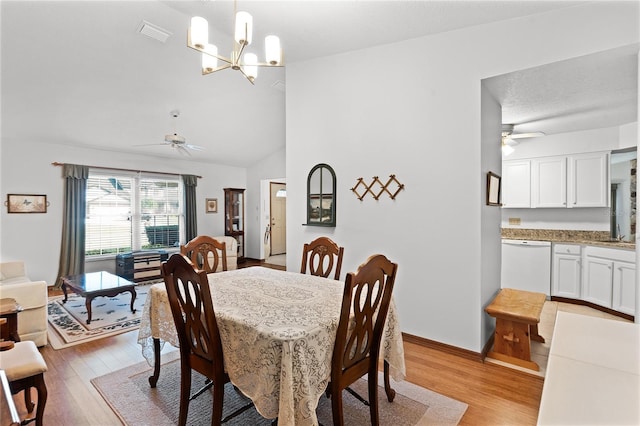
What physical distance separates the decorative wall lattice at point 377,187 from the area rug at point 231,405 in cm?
169

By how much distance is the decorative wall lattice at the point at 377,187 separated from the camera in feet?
10.3

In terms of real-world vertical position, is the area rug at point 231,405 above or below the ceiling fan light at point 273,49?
below

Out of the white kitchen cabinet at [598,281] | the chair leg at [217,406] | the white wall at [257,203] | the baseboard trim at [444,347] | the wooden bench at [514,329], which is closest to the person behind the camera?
the chair leg at [217,406]

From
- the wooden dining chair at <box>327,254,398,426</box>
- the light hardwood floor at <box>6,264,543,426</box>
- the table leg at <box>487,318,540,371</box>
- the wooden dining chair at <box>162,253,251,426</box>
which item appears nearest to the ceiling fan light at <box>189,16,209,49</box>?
the wooden dining chair at <box>162,253,251,426</box>

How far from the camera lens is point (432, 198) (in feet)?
9.59

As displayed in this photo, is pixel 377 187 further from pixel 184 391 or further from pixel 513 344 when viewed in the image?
pixel 184 391

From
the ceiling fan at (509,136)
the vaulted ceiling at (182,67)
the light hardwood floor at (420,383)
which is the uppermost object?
the vaulted ceiling at (182,67)

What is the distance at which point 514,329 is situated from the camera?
2.67 m

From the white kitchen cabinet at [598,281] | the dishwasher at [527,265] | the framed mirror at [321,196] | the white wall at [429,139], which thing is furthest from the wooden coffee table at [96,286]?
the white kitchen cabinet at [598,281]

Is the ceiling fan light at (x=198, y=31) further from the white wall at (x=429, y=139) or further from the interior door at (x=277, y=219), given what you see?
the interior door at (x=277, y=219)

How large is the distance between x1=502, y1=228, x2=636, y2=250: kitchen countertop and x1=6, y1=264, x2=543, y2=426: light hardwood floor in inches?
102

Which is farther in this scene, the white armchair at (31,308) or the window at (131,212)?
the window at (131,212)

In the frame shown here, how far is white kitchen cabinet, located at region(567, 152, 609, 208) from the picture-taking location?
4.21 metres

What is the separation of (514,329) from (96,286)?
14.8 ft
